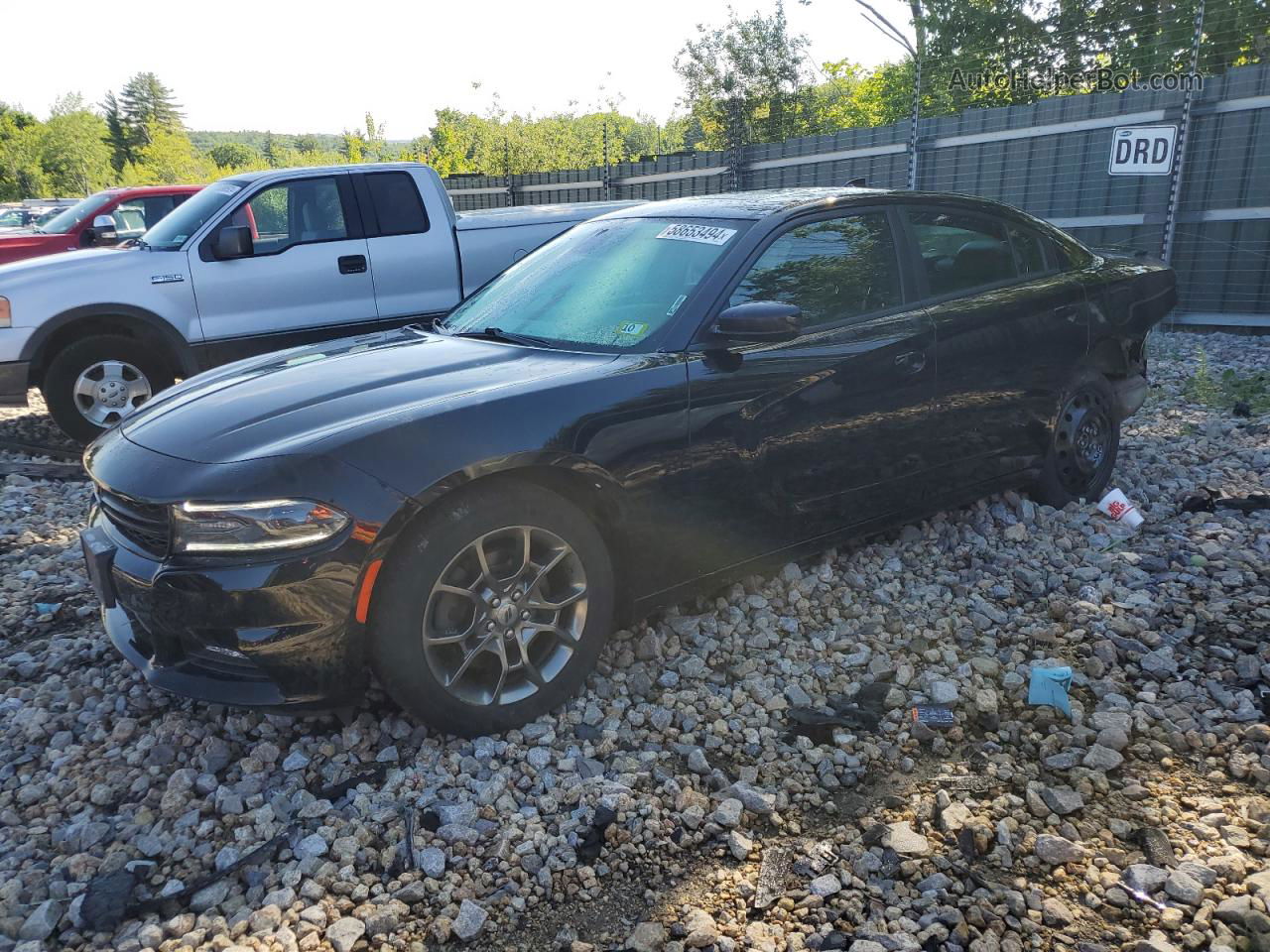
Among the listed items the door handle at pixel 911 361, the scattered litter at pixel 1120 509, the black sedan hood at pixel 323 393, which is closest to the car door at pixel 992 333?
the door handle at pixel 911 361

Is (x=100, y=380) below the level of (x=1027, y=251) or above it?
below

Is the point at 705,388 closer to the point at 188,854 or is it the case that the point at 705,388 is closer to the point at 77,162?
the point at 188,854

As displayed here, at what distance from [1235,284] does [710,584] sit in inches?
350

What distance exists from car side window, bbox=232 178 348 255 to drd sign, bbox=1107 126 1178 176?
24.9ft

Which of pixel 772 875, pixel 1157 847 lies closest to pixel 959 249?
pixel 1157 847

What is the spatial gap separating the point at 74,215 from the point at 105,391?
5.05 metres

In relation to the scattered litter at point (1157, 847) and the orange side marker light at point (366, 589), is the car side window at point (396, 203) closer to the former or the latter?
the orange side marker light at point (366, 589)

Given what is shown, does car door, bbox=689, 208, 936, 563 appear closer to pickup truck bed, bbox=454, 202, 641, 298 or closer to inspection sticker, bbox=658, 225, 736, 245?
inspection sticker, bbox=658, 225, 736, 245

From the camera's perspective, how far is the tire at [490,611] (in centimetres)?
288

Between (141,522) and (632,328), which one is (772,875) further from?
(141,522)

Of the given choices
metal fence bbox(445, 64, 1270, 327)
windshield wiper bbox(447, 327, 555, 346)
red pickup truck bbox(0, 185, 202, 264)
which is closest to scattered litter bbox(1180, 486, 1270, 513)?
windshield wiper bbox(447, 327, 555, 346)

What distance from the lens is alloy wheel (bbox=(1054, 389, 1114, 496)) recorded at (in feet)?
16.0

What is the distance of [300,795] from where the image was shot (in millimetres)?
2877

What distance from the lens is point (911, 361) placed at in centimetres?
400
